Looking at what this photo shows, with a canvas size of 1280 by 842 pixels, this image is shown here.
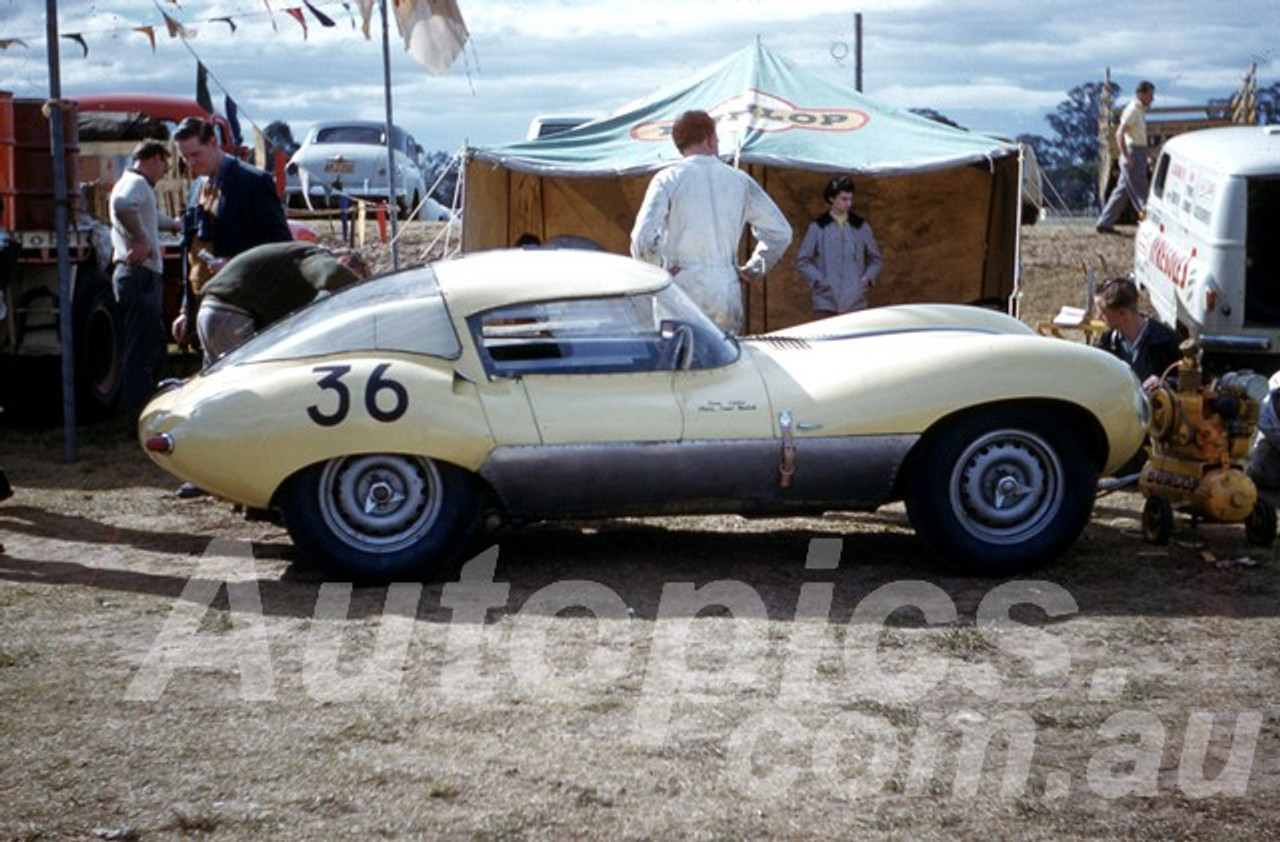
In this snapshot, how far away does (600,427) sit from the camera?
6738 millimetres

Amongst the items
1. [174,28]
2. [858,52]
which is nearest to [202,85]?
→ [174,28]

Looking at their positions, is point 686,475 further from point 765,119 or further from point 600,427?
point 765,119

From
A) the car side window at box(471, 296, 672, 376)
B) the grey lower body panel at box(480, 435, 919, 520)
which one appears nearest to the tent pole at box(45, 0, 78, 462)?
the car side window at box(471, 296, 672, 376)

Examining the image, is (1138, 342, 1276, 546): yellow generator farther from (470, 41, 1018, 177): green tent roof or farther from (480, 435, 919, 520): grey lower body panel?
(470, 41, 1018, 177): green tent roof

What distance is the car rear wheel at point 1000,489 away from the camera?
22.3ft

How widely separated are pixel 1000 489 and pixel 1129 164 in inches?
579

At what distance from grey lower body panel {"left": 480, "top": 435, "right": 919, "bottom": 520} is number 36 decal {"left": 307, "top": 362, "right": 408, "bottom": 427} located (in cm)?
40

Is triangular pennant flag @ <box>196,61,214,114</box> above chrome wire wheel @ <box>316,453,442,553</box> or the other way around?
above

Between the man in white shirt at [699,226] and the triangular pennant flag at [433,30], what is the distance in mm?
1671

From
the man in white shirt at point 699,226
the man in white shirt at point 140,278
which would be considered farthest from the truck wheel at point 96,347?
the man in white shirt at point 699,226

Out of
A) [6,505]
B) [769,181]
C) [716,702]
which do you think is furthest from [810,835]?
[769,181]

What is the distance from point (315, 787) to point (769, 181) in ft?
34.7

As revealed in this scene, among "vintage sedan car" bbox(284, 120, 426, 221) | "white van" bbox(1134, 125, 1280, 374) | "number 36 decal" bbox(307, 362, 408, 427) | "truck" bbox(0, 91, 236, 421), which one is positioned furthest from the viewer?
"vintage sedan car" bbox(284, 120, 426, 221)

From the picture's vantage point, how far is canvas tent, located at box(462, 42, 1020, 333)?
1312 cm
